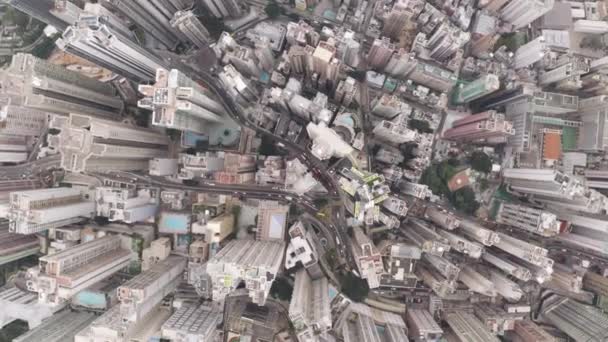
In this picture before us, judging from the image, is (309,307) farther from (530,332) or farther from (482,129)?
(530,332)

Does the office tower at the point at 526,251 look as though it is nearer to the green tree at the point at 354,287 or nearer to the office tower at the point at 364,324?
the office tower at the point at 364,324

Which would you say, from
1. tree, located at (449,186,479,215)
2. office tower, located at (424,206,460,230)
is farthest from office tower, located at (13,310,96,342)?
tree, located at (449,186,479,215)

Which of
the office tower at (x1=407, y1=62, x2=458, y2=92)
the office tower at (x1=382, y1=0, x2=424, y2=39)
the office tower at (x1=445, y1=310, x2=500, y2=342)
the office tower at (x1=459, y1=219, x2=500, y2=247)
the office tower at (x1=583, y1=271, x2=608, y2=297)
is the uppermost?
the office tower at (x1=382, y1=0, x2=424, y2=39)

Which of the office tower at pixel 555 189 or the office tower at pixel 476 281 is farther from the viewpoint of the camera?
the office tower at pixel 476 281

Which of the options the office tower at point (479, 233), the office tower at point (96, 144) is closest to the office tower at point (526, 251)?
the office tower at point (479, 233)

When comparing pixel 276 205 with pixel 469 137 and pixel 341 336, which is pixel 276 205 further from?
pixel 469 137

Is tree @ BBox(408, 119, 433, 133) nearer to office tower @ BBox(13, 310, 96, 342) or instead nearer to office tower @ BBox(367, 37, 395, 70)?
office tower @ BBox(367, 37, 395, 70)

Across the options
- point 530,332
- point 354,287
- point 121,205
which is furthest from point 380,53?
point 530,332

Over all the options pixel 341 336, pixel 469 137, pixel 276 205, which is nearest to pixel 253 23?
pixel 276 205
